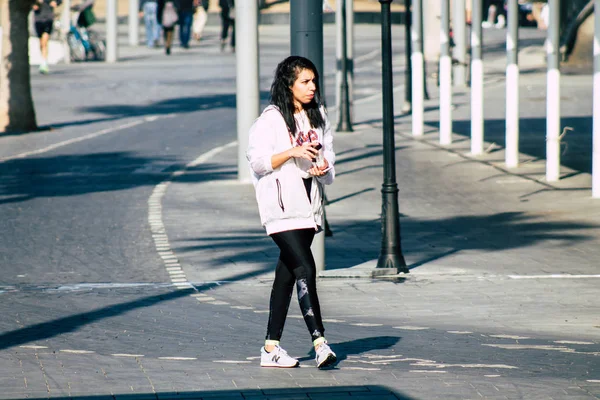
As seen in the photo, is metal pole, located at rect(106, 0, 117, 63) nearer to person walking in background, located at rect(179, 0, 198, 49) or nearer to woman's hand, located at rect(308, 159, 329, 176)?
person walking in background, located at rect(179, 0, 198, 49)

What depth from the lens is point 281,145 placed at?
738 centimetres

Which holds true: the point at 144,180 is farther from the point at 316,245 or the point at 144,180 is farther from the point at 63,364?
the point at 63,364

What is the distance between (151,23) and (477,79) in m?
27.1

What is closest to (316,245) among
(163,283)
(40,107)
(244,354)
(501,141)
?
(163,283)

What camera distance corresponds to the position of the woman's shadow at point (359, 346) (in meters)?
7.87

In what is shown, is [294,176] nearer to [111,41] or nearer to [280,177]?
[280,177]

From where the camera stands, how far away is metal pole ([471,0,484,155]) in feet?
65.5

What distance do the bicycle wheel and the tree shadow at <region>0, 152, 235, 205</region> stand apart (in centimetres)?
1887

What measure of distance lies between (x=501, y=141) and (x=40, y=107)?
36.5 feet

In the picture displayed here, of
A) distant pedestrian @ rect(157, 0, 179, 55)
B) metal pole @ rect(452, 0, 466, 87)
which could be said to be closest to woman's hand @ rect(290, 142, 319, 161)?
metal pole @ rect(452, 0, 466, 87)

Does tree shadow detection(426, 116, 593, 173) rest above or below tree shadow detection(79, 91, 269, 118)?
below

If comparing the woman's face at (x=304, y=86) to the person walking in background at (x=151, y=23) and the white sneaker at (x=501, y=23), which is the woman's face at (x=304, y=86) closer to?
the person walking in background at (x=151, y=23)

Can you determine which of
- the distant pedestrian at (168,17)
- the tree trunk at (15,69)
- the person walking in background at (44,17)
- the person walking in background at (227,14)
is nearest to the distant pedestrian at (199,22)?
the distant pedestrian at (168,17)

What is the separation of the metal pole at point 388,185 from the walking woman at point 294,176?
3.69m
